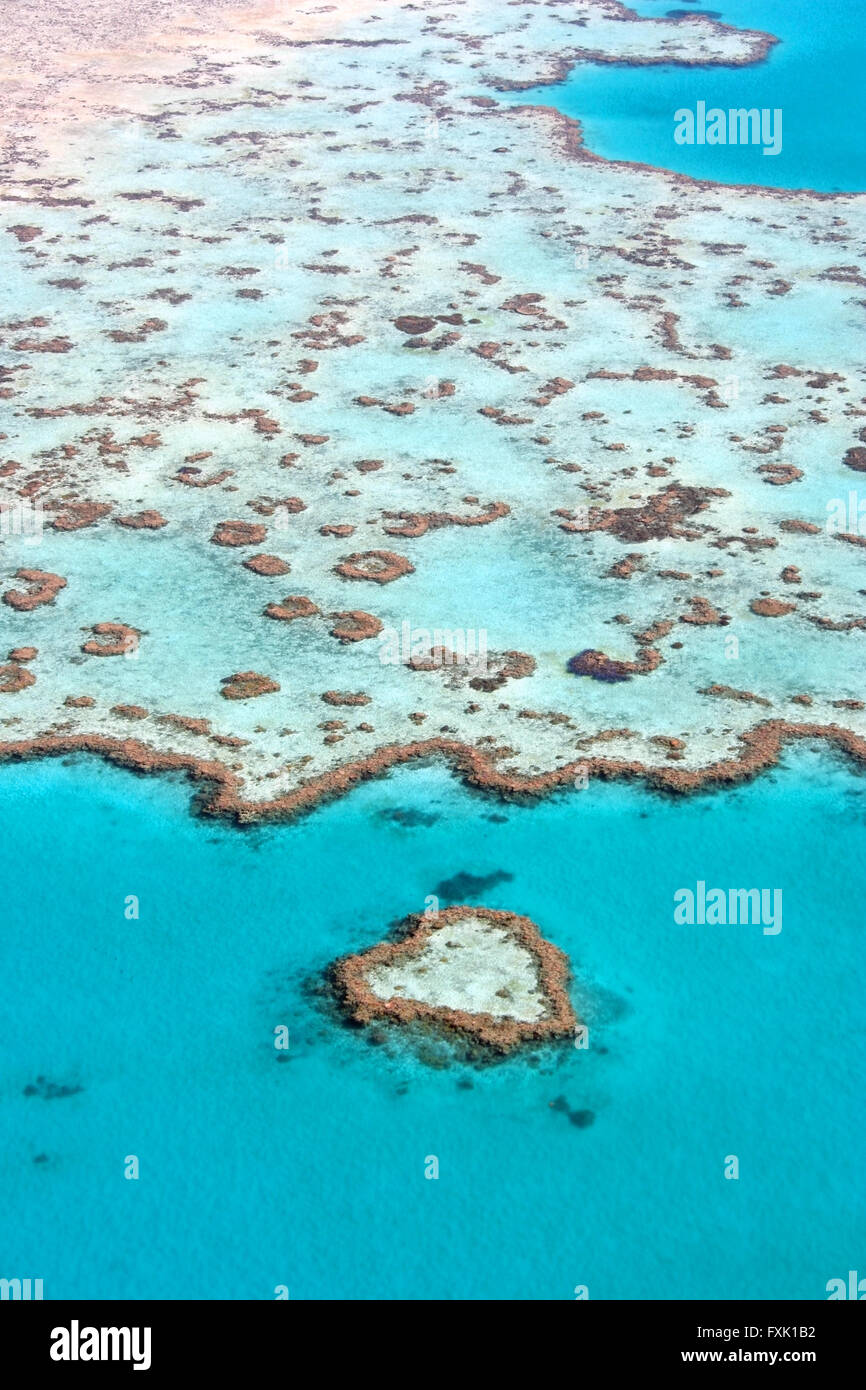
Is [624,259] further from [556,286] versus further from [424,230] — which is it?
[424,230]

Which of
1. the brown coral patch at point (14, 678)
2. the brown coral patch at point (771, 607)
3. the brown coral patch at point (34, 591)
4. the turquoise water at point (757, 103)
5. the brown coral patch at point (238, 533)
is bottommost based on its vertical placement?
the brown coral patch at point (14, 678)

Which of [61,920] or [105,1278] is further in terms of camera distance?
[61,920]

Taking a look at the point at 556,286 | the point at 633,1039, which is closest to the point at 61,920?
the point at 633,1039

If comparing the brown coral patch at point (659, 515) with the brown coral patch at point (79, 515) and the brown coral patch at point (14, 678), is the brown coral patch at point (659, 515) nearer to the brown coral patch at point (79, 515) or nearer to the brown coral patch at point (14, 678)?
the brown coral patch at point (79, 515)

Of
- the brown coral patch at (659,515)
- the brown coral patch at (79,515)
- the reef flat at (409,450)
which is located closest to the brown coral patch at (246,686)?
the reef flat at (409,450)

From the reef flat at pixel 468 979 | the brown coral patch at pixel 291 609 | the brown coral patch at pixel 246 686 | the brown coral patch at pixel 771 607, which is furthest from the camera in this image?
the brown coral patch at pixel 771 607

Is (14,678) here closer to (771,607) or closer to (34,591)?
(34,591)
